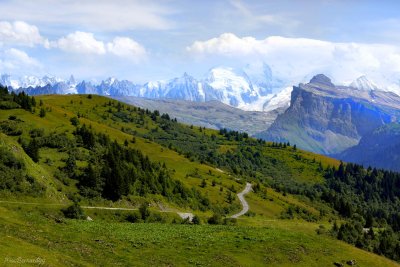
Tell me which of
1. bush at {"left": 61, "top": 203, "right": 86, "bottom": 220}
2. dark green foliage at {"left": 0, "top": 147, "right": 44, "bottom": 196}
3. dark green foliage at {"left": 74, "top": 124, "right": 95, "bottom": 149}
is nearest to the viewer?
bush at {"left": 61, "top": 203, "right": 86, "bottom": 220}

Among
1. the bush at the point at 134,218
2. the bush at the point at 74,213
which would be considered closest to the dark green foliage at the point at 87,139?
the bush at the point at 134,218

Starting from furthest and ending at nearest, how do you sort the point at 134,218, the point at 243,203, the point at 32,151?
1. the point at 243,203
2. the point at 32,151
3. the point at 134,218

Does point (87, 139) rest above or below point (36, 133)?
below

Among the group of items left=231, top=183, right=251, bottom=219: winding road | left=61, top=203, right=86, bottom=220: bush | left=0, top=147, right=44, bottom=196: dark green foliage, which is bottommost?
left=231, top=183, right=251, bottom=219: winding road

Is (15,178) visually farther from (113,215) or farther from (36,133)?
(36,133)

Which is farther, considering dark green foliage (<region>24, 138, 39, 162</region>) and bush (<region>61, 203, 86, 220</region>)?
dark green foliage (<region>24, 138, 39, 162</region>)

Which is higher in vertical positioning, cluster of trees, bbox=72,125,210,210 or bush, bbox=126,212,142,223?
cluster of trees, bbox=72,125,210,210

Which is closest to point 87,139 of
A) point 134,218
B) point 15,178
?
point 15,178

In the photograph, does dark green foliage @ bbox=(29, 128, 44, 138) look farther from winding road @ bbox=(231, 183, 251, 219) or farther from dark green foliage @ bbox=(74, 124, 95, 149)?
winding road @ bbox=(231, 183, 251, 219)

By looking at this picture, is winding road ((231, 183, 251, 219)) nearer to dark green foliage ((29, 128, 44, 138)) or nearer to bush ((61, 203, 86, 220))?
dark green foliage ((29, 128, 44, 138))

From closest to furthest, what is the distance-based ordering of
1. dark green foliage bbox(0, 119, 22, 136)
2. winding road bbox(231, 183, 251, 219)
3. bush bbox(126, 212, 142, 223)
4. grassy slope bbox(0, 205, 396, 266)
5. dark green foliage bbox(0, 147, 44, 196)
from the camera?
grassy slope bbox(0, 205, 396, 266) < dark green foliage bbox(0, 147, 44, 196) < bush bbox(126, 212, 142, 223) < dark green foliage bbox(0, 119, 22, 136) < winding road bbox(231, 183, 251, 219)

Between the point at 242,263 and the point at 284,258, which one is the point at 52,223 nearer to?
the point at 242,263

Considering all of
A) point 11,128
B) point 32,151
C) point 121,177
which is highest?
point 11,128

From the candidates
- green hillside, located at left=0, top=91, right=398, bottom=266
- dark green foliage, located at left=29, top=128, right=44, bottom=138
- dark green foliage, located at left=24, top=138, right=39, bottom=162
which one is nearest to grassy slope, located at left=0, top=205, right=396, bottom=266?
green hillside, located at left=0, top=91, right=398, bottom=266
